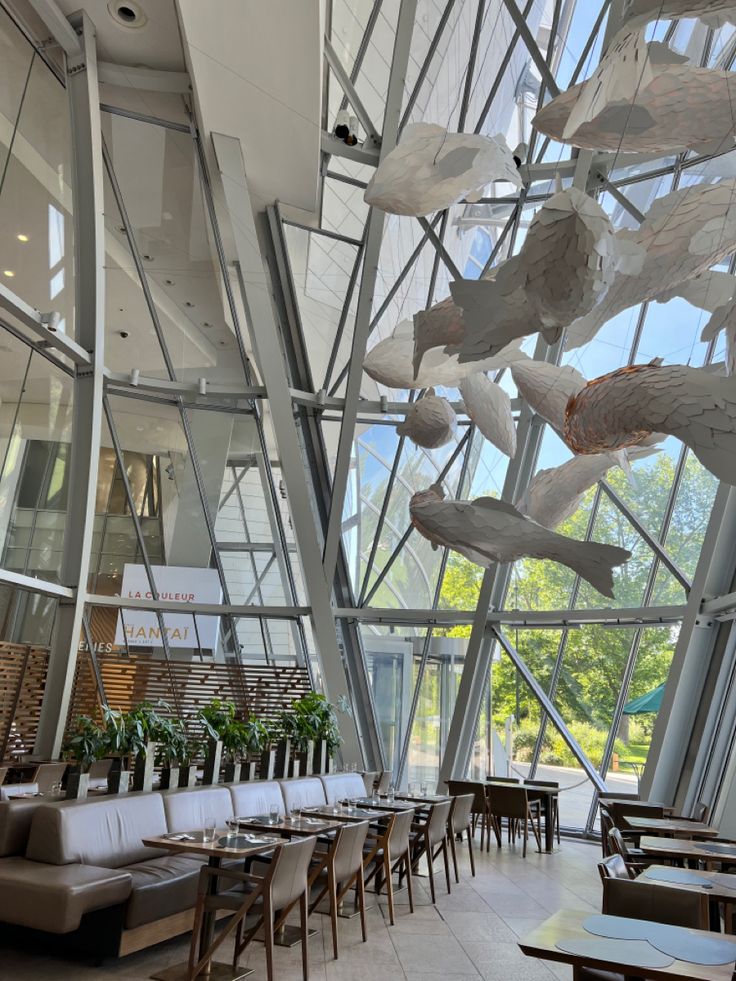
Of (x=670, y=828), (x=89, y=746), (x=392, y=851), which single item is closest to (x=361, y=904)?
(x=392, y=851)

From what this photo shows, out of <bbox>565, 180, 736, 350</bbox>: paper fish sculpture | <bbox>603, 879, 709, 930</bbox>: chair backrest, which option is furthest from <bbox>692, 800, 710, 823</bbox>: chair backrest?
<bbox>565, 180, 736, 350</bbox>: paper fish sculpture

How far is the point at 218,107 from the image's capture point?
1059 centimetres

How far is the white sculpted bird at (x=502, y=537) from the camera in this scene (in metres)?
3.10

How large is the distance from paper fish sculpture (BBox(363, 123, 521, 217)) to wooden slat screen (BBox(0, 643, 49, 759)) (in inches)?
371

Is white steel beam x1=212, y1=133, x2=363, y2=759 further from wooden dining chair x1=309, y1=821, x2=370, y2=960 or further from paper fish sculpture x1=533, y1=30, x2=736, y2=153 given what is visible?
paper fish sculpture x1=533, y1=30, x2=736, y2=153

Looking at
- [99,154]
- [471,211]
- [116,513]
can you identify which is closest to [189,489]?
[116,513]

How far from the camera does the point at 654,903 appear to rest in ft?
14.3

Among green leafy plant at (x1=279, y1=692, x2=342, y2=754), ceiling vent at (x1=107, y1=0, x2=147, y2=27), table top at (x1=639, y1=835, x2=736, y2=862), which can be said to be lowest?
table top at (x1=639, y1=835, x2=736, y2=862)

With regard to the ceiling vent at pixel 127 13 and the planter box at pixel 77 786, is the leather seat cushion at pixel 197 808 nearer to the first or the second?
the planter box at pixel 77 786

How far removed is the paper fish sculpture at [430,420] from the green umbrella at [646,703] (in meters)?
8.83

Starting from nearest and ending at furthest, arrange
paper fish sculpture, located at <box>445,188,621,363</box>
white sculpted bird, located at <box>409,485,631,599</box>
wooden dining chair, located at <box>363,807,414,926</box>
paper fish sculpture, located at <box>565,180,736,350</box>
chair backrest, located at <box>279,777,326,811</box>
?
paper fish sculpture, located at <box>445,188,621,363</box> → paper fish sculpture, located at <box>565,180,736,350</box> → white sculpted bird, located at <box>409,485,631,599</box> → wooden dining chair, located at <box>363,807,414,926</box> → chair backrest, located at <box>279,777,326,811</box>

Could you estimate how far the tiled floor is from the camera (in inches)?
202

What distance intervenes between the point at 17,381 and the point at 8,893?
7.45 metres

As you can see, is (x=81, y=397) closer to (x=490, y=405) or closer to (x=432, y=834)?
(x=432, y=834)
